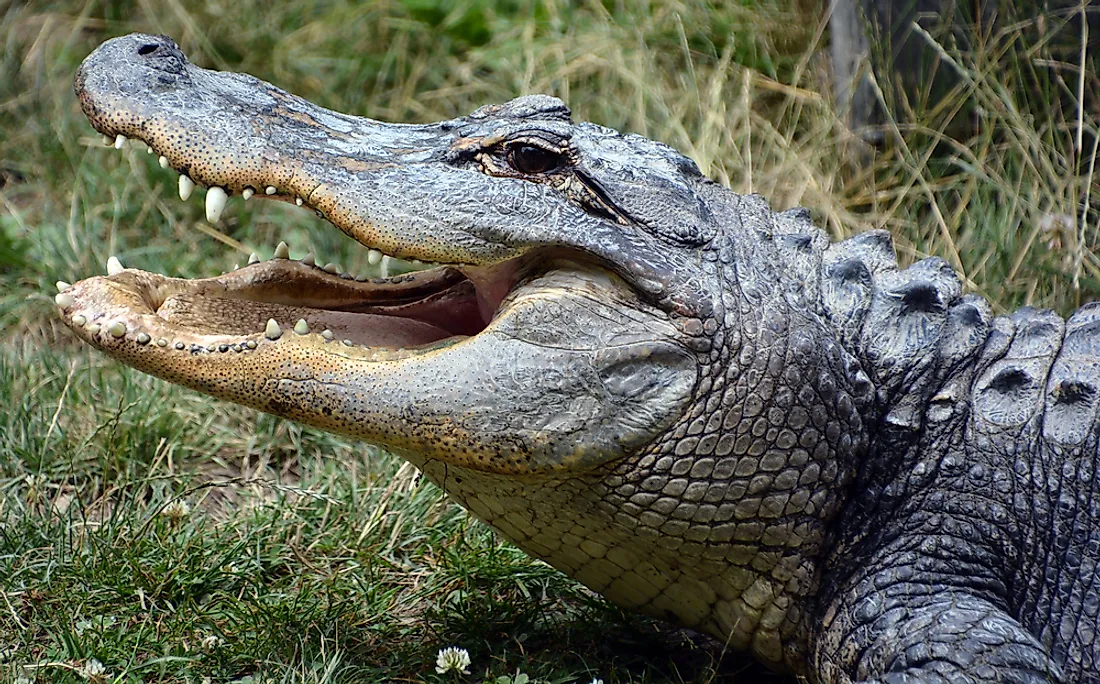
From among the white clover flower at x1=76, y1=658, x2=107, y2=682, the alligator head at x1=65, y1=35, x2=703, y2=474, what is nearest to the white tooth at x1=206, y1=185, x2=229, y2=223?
the alligator head at x1=65, y1=35, x2=703, y2=474

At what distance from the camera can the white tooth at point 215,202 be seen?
2.82 m

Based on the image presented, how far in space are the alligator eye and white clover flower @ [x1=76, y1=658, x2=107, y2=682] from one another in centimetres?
159

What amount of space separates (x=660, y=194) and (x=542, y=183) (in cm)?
28

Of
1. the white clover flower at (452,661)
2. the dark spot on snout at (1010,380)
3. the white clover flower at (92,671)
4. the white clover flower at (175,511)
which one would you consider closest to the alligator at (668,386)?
the dark spot on snout at (1010,380)

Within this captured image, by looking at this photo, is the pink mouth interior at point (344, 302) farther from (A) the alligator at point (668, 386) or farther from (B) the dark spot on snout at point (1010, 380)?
(B) the dark spot on snout at point (1010, 380)

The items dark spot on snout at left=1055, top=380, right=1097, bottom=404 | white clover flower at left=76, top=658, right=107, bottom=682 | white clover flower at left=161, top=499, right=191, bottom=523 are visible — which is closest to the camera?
dark spot on snout at left=1055, top=380, right=1097, bottom=404

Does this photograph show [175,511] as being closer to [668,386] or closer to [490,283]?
[490,283]

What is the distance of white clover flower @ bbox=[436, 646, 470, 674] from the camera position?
9.98 ft

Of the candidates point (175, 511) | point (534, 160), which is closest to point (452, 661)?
Answer: point (175, 511)

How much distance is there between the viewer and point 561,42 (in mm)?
6184

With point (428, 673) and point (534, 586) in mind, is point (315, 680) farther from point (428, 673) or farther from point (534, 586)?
point (534, 586)

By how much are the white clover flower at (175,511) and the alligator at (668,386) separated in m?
0.90

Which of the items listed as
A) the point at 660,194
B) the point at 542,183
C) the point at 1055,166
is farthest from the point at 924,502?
the point at 1055,166

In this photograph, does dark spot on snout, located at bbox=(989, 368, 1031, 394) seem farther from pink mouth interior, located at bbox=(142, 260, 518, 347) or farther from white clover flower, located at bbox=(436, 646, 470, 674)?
white clover flower, located at bbox=(436, 646, 470, 674)
